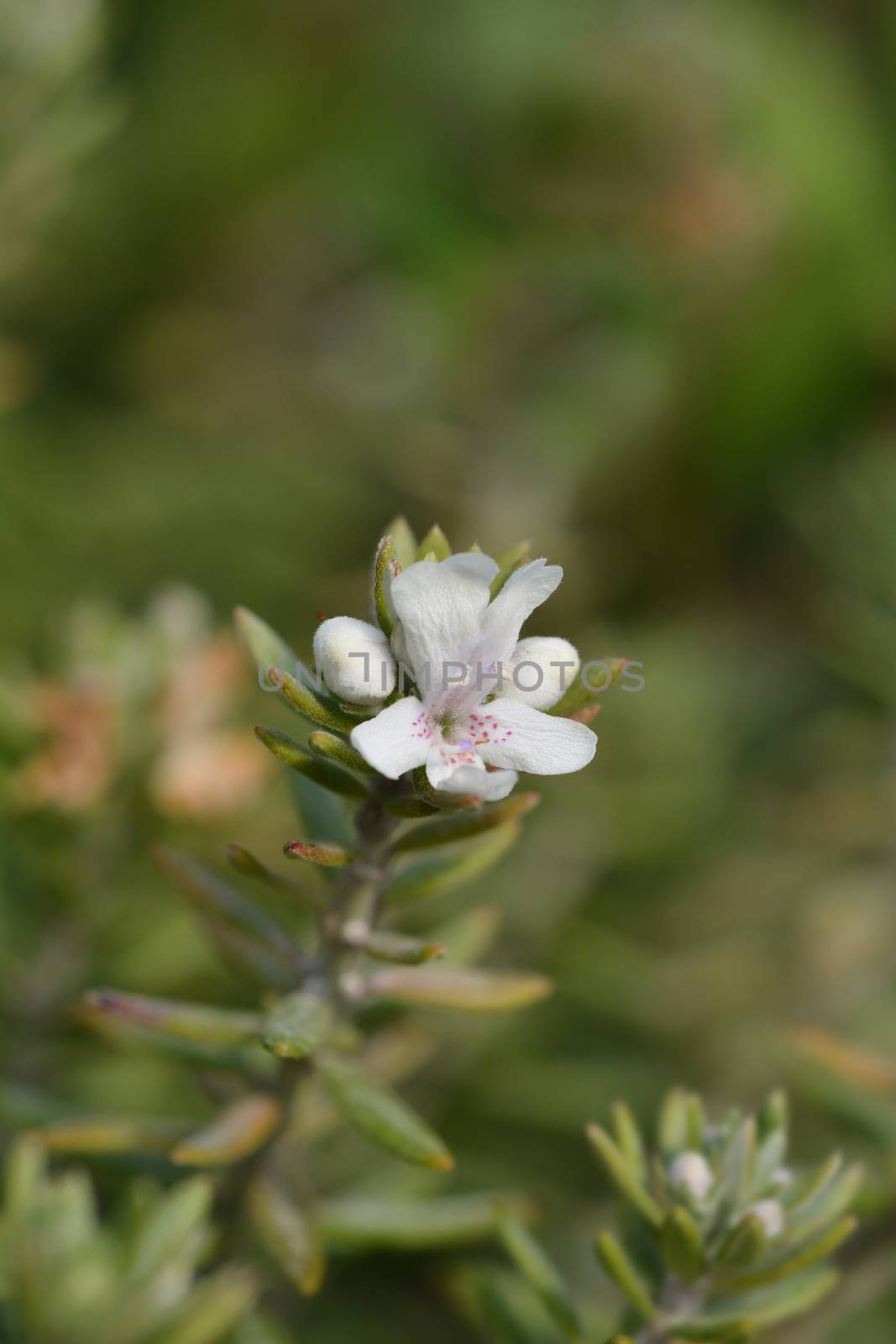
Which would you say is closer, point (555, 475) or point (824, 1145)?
point (824, 1145)

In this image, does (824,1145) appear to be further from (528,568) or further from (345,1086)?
(528,568)

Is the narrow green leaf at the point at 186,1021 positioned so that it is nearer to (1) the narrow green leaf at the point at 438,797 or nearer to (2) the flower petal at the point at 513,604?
(1) the narrow green leaf at the point at 438,797

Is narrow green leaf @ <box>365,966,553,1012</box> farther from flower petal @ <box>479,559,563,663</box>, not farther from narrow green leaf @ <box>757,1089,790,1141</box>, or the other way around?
flower petal @ <box>479,559,563,663</box>

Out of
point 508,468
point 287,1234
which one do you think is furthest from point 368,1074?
point 508,468

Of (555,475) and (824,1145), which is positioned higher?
(555,475)

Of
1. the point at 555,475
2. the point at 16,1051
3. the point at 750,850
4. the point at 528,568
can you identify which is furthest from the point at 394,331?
the point at 528,568

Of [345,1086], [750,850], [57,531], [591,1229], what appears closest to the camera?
[345,1086]

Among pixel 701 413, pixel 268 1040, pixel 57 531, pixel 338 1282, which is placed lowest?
pixel 338 1282
